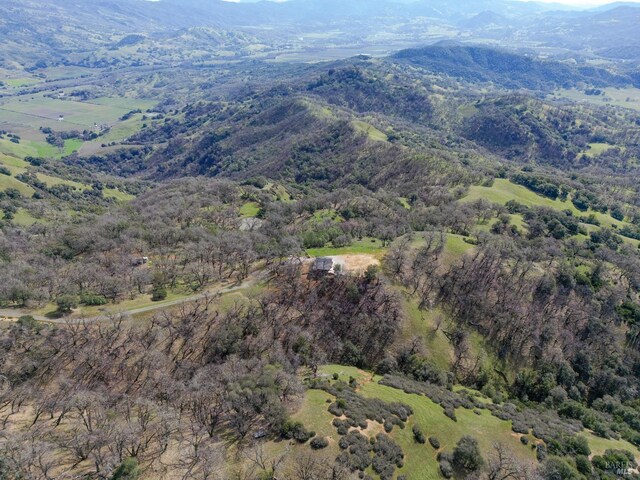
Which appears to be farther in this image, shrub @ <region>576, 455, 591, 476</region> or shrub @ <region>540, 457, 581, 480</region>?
shrub @ <region>576, 455, 591, 476</region>

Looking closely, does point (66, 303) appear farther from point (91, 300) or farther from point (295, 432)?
point (295, 432)

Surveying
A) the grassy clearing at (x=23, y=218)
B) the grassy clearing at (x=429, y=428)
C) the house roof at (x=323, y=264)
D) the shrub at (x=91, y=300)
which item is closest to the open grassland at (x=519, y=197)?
the house roof at (x=323, y=264)

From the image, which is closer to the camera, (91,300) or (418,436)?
(418,436)

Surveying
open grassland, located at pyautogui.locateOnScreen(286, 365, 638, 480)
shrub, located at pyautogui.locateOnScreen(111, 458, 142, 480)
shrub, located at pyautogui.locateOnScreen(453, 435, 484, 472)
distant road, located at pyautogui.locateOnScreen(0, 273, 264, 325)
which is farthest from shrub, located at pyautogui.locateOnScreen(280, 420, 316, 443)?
distant road, located at pyautogui.locateOnScreen(0, 273, 264, 325)

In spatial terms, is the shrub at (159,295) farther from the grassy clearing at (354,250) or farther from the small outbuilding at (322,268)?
the grassy clearing at (354,250)

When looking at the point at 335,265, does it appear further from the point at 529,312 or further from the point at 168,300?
the point at 529,312

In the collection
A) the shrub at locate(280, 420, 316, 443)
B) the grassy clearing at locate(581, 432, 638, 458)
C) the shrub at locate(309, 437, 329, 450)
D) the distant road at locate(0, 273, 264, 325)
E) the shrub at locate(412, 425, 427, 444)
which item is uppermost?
the distant road at locate(0, 273, 264, 325)

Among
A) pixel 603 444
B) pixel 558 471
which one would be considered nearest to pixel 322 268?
pixel 558 471

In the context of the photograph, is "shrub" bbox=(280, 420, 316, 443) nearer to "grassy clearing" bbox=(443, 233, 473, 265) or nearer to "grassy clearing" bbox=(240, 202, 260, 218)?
"grassy clearing" bbox=(443, 233, 473, 265)
